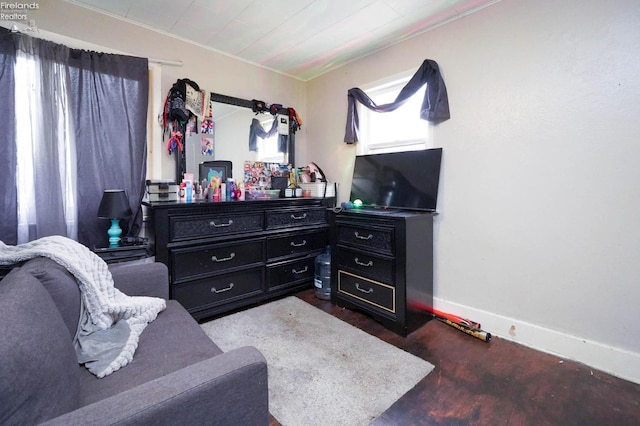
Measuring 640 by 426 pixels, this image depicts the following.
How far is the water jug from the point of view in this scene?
9.27 feet

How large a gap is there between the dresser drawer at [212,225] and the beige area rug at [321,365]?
2.35 feet

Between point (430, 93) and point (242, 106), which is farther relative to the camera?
point (242, 106)

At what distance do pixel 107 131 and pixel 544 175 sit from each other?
320 cm

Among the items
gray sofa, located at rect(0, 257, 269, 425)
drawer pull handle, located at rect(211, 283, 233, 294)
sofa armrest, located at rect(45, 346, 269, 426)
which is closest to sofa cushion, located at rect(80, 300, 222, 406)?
gray sofa, located at rect(0, 257, 269, 425)

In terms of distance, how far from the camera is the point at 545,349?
6.39 feet

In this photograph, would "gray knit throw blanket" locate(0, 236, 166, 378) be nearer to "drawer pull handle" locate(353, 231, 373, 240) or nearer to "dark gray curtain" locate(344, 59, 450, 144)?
"drawer pull handle" locate(353, 231, 373, 240)

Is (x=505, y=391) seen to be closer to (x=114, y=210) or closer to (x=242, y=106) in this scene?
(x=114, y=210)

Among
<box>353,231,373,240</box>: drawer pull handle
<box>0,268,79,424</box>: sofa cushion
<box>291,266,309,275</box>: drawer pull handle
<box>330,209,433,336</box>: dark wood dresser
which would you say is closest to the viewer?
<box>0,268,79,424</box>: sofa cushion

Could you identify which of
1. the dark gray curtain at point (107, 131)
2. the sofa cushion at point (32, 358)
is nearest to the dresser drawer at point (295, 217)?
the dark gray curtain at point (107, 131)

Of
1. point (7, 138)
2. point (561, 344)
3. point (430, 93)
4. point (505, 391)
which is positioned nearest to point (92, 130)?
point (7, 138)

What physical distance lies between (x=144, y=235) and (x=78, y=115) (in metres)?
1.03

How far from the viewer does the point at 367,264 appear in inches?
94.7

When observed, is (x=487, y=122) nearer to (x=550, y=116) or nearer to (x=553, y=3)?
(x=550, y=116)

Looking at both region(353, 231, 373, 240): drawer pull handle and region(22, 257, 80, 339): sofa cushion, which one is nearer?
region(22, 257, 80, 339): sofa cushion
